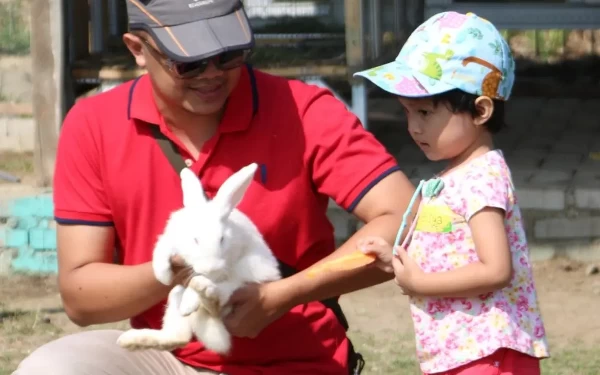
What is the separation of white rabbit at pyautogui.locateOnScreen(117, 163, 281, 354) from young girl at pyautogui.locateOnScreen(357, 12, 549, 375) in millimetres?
289

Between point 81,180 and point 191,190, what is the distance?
0.49 metres

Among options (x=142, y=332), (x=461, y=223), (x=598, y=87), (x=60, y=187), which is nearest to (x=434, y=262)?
(x=461, y=223)

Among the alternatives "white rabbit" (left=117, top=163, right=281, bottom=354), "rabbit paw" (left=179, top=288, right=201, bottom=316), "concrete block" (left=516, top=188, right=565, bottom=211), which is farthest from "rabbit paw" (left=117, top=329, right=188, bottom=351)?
"concrete block" (left=516, top=188, right=565, bottom=211)

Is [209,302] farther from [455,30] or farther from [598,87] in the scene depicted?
[598,87]

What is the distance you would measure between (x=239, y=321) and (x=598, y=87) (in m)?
7.32

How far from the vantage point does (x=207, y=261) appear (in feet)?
8.94

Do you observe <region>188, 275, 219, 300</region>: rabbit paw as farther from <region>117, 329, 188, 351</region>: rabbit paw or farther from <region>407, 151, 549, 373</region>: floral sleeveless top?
<region>407, 151, 549, 373</region>: floral sleeveless top

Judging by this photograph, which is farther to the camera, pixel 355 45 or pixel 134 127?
pixel 355 45

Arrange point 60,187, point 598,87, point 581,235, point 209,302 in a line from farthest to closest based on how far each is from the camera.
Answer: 1. point 598,87
2. point 581,235
3. point 60,187
4. point 209,302

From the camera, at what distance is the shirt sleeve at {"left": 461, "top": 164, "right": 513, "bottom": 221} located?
2789 mm

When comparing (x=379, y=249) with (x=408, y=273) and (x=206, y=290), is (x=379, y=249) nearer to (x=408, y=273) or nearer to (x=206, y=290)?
(x=408, y=273)

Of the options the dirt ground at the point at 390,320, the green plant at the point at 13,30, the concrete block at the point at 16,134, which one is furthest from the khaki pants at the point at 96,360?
the green plant at the point at 13,30

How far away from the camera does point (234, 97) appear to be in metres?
3.22

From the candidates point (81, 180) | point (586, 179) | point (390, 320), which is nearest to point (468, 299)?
point (81, 180)
